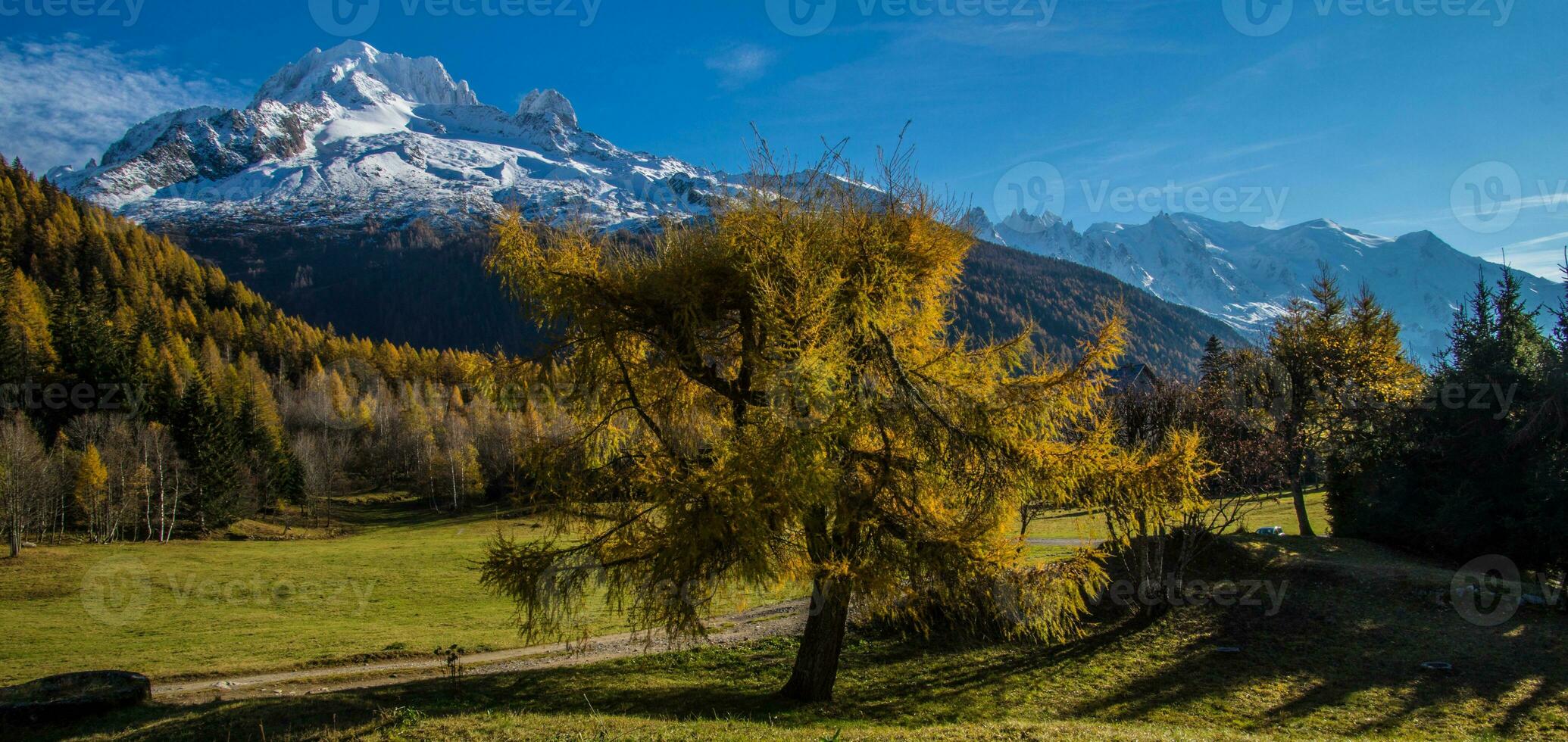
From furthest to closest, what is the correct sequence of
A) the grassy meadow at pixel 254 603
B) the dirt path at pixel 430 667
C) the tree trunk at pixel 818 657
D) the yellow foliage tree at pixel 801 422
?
the grassy meadow at pixel 254 603, the dirt path at pixel 430 667, the tree trunk at pixel 818 657, the yellow foliage tree at pixel 801 422

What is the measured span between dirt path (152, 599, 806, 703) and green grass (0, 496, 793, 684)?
942 millimetres

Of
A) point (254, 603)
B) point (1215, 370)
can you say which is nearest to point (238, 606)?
point (254, 603)

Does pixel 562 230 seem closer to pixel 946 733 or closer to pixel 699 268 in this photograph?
pixel 699 268

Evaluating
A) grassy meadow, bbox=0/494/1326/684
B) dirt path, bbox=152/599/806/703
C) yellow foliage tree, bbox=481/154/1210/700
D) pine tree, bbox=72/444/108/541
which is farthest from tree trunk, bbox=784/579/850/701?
pine tree, bbox=72/444/108/541

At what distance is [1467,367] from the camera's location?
23250 mm

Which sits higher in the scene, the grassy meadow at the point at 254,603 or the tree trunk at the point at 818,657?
the tree trunk at the point at 818,657

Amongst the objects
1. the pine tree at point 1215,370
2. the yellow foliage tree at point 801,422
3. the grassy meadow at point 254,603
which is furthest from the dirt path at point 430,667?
the pine tree at point 1215,370

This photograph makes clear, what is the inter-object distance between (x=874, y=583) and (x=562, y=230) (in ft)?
25.4

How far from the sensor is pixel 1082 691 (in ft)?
45.2

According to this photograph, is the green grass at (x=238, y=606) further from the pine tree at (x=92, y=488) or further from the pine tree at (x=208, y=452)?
the pine tree at (x=208, y=452)

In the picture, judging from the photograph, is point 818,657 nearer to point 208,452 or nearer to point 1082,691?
point 1082,691

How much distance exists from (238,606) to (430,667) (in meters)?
15.9

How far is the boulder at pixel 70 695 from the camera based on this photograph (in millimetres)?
10156

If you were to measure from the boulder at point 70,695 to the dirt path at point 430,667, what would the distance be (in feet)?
4.83
